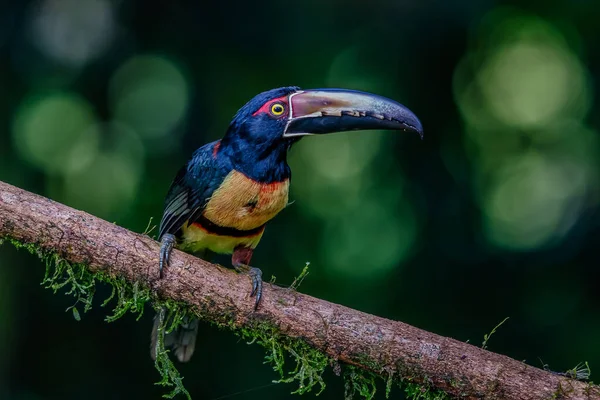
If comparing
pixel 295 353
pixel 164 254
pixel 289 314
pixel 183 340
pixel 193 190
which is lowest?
A: pixel 183 340

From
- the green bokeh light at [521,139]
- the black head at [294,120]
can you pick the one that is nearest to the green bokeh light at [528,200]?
the green bokeh light at [521,139]

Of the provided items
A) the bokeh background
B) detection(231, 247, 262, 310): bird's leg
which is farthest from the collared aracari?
the bokeh background

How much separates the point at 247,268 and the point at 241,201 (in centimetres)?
31

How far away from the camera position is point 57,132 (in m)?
5.16

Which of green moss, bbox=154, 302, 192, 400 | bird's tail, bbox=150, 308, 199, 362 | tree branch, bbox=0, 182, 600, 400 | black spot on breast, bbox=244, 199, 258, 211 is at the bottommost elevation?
bird's tail, bbox=150, 308, 199, 362

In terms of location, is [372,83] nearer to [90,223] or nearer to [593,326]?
[593,326]

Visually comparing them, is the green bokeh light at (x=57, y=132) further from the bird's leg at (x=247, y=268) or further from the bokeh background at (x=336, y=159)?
the bird's leg at (x=247, y=268)

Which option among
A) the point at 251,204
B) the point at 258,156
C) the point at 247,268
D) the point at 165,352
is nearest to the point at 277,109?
the point at 258,156

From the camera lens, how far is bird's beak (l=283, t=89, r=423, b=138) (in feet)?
9.90

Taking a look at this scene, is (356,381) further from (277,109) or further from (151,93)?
(151,93)

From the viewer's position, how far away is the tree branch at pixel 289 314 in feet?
8.07

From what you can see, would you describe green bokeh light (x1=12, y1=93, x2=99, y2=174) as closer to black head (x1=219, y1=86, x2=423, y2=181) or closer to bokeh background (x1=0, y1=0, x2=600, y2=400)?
bokeh background (x1=0, y1=0, x2=600, y2=400)

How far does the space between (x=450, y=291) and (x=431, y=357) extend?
257 cm

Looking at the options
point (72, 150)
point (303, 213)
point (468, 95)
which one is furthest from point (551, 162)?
point (72, 150)
